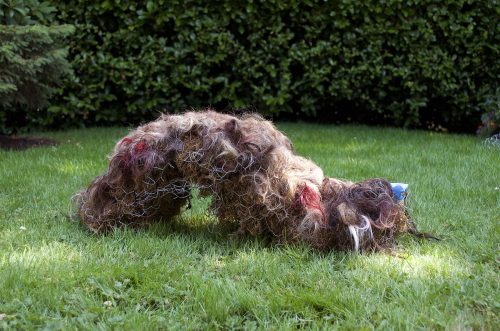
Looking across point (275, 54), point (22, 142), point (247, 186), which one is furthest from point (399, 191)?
point (275, 54)

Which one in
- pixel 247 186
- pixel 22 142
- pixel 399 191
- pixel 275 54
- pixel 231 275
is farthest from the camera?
pixel 275 54

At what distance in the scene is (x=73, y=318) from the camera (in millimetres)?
2375

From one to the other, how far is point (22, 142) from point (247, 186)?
455 centimetres

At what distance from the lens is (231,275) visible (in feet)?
9.46

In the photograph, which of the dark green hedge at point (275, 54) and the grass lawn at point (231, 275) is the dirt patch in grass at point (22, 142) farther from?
the grass lawn at point (231, 275)

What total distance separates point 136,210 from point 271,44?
517cm

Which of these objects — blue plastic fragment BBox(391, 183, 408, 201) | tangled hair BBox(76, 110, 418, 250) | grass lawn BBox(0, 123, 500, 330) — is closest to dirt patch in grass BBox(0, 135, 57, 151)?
grass lawn BBox(0, 123, 500, 330)

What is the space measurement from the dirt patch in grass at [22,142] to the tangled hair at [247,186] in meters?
3.57

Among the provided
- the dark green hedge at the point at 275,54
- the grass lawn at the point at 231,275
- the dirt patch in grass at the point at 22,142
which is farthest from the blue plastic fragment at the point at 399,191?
the dark green hedge at the point at 275,54

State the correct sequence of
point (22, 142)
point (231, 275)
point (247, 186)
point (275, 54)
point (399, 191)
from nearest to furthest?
point (231, 275)
point (247, 186)
point (399, 191)
point (22, 142)
point (275, 54)

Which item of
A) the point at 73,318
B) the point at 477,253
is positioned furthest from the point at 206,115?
the point at 477,253

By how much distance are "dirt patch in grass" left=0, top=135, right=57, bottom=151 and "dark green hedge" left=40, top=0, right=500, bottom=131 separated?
102 cm

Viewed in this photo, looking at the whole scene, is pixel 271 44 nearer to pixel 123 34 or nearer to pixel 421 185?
pixel 123 34

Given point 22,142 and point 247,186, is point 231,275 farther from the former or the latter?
point 22,142
